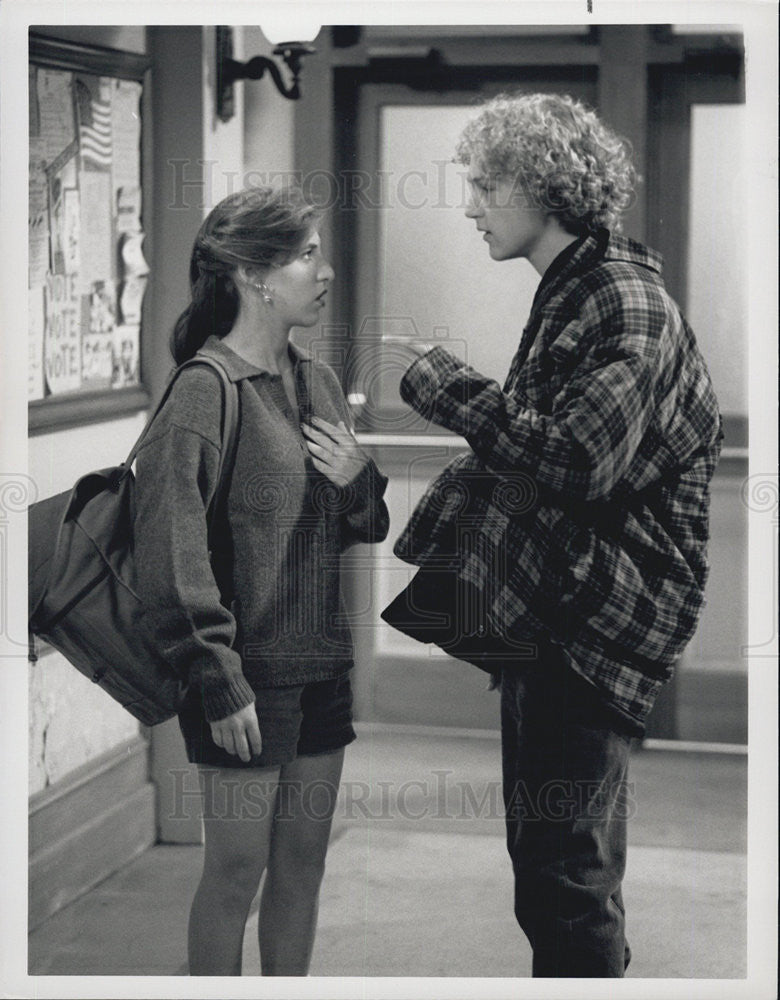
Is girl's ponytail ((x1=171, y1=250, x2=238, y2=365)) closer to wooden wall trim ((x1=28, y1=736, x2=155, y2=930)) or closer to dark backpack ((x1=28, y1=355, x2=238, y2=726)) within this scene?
dark backpack ((x1=28, y1=355, x2=238, y2=726))

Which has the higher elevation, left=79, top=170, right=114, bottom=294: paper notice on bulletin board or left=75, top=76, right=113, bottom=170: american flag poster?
left=75, top=76, right=113, bottom=170: american flag poster

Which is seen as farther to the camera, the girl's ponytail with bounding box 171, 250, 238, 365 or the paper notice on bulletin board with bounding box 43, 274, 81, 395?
the paper notice on bulletin board with bounding box 43, 274, 81, 395

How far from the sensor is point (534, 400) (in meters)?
2.55

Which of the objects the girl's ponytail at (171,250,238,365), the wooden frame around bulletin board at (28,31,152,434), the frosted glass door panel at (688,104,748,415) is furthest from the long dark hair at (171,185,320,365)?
the frosted glass door panel at (688,104,748,415)

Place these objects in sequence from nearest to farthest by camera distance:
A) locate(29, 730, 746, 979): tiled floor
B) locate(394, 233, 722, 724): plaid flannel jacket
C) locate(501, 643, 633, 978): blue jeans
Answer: locate(394, 233, 722, 724): plaid flannel jacket < locate(501, 643, 633, 978): blue jeans < locate(29, 730, 746, 979): tiled floor

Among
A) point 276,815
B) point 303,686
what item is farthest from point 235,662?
point 276,815

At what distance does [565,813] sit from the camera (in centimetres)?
265

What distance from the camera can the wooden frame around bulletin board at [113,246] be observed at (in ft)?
8.98

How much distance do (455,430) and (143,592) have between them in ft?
1.94

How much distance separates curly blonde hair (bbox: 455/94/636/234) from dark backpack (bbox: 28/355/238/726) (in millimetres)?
609

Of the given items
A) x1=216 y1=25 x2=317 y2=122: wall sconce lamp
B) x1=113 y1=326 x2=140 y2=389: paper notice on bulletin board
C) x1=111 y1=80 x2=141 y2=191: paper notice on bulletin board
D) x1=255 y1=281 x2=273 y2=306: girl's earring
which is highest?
x1=216 y1=25 x2=317 y2=122: wall sconce lamp

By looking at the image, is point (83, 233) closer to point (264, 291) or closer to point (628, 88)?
point (264, 291)

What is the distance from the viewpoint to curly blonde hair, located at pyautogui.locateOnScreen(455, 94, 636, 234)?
8.47 ft

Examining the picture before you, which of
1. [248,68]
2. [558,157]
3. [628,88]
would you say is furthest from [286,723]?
[628,88]
